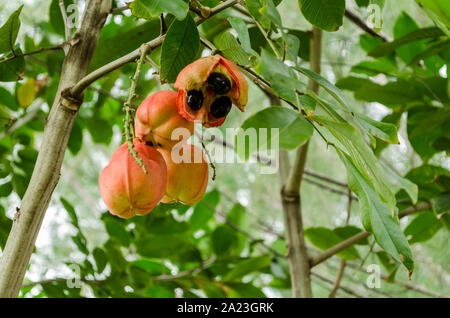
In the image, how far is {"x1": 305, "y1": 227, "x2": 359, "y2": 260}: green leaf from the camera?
0.95 meters

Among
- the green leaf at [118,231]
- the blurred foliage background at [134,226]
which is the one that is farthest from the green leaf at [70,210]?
the green leaf at [118,231]

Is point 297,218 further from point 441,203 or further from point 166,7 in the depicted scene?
point 166,7

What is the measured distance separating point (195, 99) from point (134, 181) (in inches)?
3.6

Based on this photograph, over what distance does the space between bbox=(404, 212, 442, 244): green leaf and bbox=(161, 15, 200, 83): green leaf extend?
1.94 ft

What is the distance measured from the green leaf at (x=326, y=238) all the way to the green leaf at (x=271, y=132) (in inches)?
23.6

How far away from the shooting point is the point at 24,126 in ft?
3.59

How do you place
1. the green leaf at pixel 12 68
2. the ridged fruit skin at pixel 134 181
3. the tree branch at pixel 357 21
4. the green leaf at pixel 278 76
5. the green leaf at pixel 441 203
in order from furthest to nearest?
the tree branch at pixel 357 21 → the green leaf at pixel 441 203 → the green leaf at pixel 12 68 → the ridged fruit skin at pixel 134 181 → the green leaf at pixel 278 76

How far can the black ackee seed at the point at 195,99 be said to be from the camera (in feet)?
1.49

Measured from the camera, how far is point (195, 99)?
457 mm

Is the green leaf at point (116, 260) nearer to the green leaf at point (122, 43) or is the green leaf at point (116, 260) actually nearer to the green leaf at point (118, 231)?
the green leaf at point (118, 231)

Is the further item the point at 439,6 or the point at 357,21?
the point at 357,21

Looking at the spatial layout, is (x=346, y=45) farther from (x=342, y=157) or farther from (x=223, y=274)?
(x=342, y=157)

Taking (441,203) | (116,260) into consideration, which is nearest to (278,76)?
(441,203)

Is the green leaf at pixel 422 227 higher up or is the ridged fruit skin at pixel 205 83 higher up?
the green leaf at pixel 422 227
